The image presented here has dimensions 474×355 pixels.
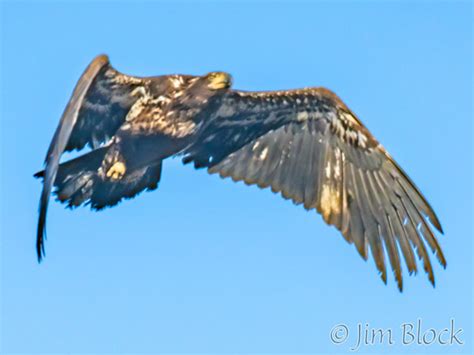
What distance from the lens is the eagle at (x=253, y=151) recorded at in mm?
14500

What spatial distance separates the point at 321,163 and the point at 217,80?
6.68 ft

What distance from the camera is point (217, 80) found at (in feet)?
48.3

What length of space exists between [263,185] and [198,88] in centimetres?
172

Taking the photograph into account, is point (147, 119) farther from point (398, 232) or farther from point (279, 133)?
point (398, 232)

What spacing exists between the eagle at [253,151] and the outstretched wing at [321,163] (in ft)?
0.05

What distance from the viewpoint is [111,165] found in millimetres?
14445

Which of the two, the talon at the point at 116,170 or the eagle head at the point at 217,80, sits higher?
the eagle head at the point at 217,80

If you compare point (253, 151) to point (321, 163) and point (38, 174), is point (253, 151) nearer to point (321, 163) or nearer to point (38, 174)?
Result: point (321, 163)

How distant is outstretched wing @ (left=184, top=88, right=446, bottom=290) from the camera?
15.0 m

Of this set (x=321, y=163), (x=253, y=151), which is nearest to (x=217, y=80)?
(x=253, y=151)

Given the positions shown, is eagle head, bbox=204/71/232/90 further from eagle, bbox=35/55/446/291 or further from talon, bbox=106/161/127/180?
talon, bbox=106/161/127/180

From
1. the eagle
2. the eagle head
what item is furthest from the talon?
the eagle head

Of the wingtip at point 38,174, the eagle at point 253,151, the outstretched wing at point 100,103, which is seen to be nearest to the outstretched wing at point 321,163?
the eagle at point 253,151

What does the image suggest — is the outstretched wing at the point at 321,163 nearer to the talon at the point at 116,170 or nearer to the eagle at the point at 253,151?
the eagle at the point at 253,151
